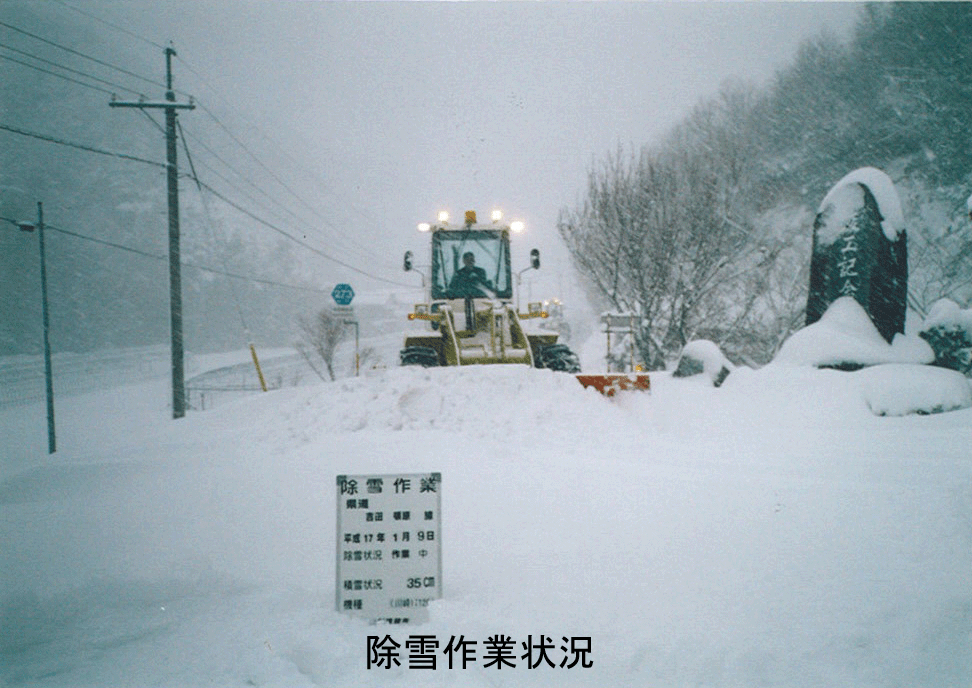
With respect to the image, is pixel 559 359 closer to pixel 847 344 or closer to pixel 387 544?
pixel 847 344

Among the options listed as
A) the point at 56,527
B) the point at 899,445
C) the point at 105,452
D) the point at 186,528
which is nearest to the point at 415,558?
the point at 186,528

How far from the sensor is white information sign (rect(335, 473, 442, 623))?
2.18 meters

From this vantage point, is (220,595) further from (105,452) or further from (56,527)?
(105,452)

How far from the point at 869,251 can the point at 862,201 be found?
776mm

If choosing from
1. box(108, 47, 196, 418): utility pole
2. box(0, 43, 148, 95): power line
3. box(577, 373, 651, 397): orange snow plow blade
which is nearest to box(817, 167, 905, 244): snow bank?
box(577, 373, 651, 397): orange snow plow blade

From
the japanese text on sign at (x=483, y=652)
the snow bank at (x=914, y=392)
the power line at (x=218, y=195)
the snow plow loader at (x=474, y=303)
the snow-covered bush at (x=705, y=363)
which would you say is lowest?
the japanese text on sign at (x=483, y=652)

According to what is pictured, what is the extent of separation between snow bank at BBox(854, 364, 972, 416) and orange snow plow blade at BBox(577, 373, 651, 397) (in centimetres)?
255

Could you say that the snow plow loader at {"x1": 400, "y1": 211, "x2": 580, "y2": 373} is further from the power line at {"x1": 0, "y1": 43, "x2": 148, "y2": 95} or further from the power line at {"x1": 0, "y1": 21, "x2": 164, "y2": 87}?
the power line at {"x1": 0, "y1": 43, "x2": 148, "y2": 95}

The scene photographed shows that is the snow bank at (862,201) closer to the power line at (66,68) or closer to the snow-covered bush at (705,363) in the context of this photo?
the snow-covered bush at (705,363)

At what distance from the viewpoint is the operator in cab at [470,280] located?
729 cm

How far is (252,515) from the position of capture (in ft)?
10.6

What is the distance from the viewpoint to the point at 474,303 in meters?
7.12

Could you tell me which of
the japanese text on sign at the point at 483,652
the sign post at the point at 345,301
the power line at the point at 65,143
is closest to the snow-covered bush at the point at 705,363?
the japanese text on sign at the point at 483,652

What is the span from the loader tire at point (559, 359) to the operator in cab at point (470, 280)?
1.38 meters
